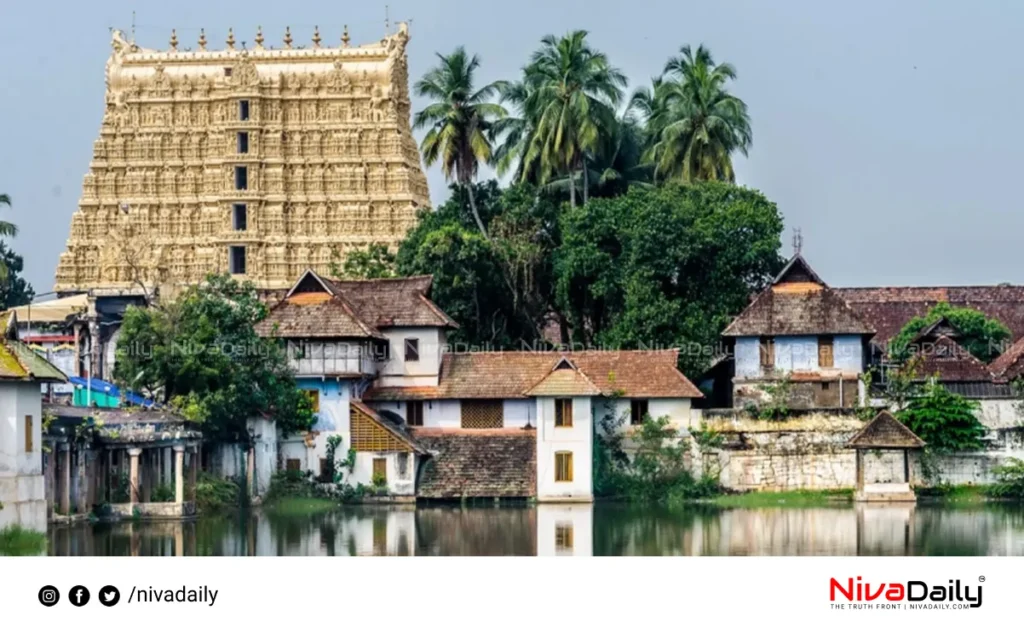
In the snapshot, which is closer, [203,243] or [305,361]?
[305,361]

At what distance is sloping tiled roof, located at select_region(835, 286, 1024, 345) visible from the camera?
73.2 metres

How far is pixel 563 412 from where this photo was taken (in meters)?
57.9

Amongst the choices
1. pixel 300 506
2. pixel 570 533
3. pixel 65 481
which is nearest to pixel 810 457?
pixel 570 533

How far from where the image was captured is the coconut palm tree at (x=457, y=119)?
7200 centimetres

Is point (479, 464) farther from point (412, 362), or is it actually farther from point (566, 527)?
point (566, 527)

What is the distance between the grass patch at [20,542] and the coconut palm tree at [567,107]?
30611 mm

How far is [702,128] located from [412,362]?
14.6m
